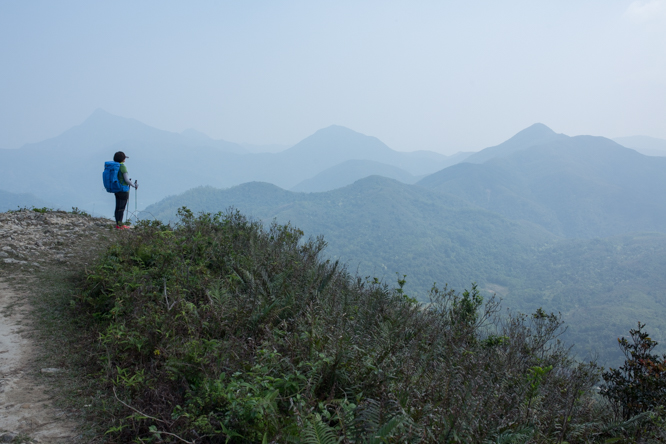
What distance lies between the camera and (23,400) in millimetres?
2717

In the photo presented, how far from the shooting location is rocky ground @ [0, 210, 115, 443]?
250cm

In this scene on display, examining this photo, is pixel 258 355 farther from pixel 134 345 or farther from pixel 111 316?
pixel 111 316

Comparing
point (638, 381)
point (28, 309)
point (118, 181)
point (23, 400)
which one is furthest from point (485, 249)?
point (23, 400)

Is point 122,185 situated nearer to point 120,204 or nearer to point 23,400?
point 120,204

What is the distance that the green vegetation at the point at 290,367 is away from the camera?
2447 mm

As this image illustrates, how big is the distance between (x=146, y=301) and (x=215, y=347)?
1.34 metres

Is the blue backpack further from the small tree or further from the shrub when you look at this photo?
the small tree

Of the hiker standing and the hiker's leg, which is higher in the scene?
the hiker standing

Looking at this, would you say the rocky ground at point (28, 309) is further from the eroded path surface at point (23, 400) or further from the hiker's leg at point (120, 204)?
the hiker's leg at point (120, 204)

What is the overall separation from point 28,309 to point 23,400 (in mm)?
1891

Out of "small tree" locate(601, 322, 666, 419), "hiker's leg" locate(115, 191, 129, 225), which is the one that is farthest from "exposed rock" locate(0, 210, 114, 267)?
Result: "small tree" locate(601, 322, 666, 419)

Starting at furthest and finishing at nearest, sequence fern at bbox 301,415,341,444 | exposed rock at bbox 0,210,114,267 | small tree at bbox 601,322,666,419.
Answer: exposed rock at bbox 0,210,114,267 < small tree at bbox 601,322,666,419 < fern at bbox 301,415,341,444

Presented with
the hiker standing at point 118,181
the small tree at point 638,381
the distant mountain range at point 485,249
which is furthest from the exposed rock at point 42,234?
the distant mountain range at point 485,249

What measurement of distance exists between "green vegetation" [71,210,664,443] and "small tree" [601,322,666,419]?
251 millimetres
